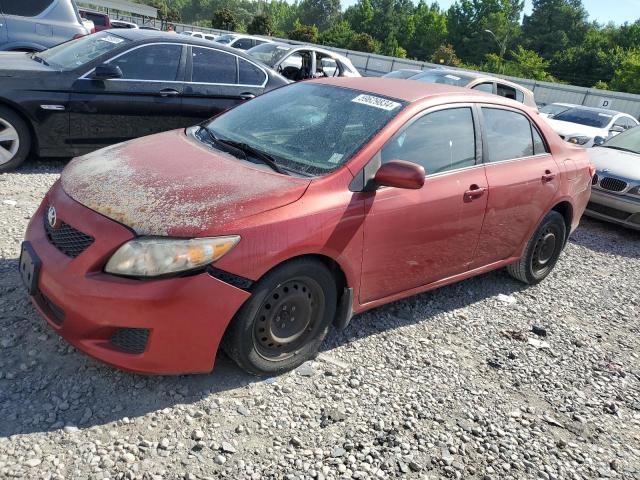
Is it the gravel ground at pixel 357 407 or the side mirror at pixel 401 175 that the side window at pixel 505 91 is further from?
the side mirror at pixel 401 175

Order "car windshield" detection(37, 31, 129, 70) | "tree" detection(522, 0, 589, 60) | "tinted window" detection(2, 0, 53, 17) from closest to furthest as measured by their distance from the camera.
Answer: "car windshield" detection(37, 31, 129, 70) → "tinted window" detection(2, 0, 53, 17) → "tree" detection(522, 0, 589, 60)

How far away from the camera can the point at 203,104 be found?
21.5 feet

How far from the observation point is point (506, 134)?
167 inches

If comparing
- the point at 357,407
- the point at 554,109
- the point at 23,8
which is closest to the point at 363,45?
the point at 554,109

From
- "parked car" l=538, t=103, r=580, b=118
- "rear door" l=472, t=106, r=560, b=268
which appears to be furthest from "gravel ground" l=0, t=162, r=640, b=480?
"parked car" l=538, t=103, r=580, b=118

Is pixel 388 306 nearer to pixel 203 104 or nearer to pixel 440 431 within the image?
pixel 440 431

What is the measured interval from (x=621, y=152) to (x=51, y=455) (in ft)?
27.3

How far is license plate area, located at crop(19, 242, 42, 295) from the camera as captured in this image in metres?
2.72

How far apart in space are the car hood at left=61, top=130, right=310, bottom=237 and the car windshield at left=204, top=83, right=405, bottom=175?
246 millimetres

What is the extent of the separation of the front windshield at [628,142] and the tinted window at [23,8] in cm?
968

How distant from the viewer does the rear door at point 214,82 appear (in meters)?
6.47

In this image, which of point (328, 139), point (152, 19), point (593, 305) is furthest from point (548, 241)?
point (152, 19)

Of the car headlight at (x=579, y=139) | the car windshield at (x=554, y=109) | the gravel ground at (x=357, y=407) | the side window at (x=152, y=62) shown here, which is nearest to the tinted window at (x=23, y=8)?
the side window at (x=152, y=62)

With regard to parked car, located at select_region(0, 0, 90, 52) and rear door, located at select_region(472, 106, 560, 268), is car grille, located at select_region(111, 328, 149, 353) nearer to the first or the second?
rear door, located at select_region(472, 106, 560, 268)
